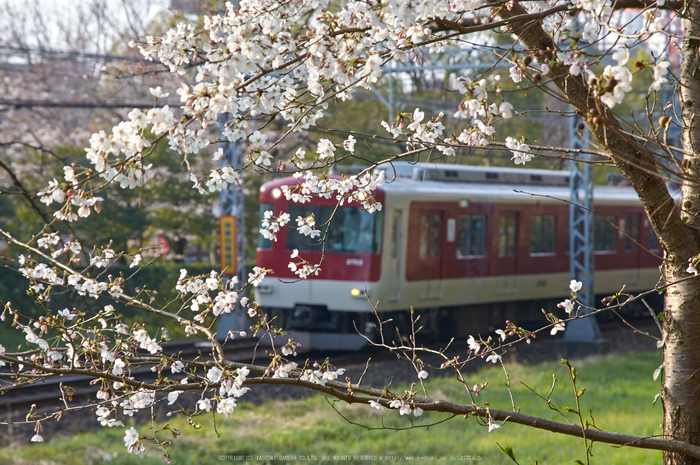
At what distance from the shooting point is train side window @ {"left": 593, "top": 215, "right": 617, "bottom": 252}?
1519 cm

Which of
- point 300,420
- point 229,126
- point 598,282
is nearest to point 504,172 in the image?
point 598,282

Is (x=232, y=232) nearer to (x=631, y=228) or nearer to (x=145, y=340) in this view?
(x=631, y=228)

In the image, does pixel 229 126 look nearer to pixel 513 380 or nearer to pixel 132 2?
pixel 513 380

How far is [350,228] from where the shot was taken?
458 inches

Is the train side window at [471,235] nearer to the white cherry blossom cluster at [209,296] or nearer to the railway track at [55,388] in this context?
the railway track at [55,388]

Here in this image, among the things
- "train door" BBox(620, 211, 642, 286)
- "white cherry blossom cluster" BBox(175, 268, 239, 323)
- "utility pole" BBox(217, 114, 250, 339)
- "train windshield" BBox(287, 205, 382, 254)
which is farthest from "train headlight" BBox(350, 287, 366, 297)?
"white cherry blossom cluster" BBox(175, 268, 239, 323)

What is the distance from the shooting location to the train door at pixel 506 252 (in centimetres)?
1333

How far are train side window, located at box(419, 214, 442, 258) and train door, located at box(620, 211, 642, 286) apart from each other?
484 centimetres

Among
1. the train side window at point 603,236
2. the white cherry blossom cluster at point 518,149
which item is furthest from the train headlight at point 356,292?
the white cherry blossom cluster at point 518,149

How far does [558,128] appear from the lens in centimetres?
3219

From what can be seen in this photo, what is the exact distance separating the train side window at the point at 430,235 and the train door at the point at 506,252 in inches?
54.5

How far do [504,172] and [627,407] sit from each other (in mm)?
6074

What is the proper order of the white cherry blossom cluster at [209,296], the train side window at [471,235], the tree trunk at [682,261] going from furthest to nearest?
the train side window at [471,235] < the white cherry blossom cluster at [209,296] < the tree trunk at [682,261]

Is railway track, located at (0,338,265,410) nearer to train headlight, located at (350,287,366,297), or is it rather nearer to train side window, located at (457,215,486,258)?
train headlight, located at (350,287,366,297)
